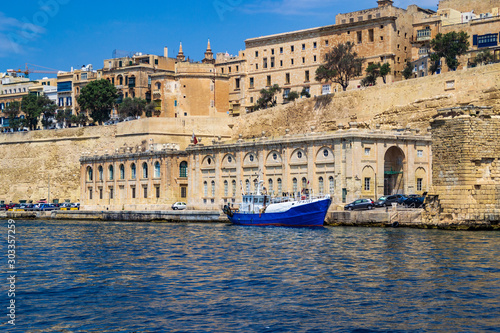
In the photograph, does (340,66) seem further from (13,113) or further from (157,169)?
(13,113)

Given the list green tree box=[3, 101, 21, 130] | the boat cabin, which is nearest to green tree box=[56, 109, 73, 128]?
green tree box=[3, 101, 21, 130]

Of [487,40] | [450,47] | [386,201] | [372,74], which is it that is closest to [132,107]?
[372,74]

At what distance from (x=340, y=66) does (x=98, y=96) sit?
31.0 meters

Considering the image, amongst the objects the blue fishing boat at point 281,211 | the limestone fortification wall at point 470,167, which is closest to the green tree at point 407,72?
the blue fishing boat at point 281,211

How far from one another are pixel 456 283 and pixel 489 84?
3771 cm

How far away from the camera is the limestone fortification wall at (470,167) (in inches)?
1497

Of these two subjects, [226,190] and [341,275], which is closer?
[341,275]

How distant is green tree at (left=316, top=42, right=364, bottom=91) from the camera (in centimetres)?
7712

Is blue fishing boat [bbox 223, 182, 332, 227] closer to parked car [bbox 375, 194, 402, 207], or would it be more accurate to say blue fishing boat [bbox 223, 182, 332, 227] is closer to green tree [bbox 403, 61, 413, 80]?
parked car [bbox 375, 194, 402, 207]

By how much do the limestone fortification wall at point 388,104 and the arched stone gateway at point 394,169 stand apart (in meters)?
8.55

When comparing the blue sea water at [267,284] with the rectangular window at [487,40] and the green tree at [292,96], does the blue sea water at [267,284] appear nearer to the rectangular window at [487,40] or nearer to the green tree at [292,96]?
the rectangular window at [487,40]

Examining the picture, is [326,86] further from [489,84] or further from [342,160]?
[342,160]

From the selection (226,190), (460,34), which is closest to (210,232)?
(226,190)

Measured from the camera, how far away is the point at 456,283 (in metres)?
24.1
